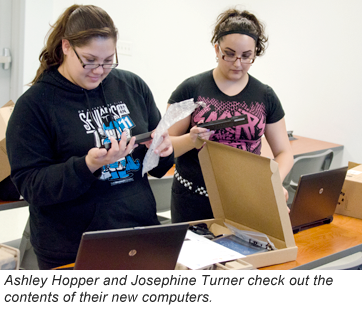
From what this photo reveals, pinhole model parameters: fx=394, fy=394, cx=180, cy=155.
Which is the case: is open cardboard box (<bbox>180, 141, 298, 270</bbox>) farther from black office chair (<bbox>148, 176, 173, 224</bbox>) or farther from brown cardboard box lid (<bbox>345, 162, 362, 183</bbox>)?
black office chair (<bbox>148, 176, 173, 224</bbox>)

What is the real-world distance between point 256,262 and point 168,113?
1.84 ft

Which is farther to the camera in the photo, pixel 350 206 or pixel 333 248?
pixel 350 206

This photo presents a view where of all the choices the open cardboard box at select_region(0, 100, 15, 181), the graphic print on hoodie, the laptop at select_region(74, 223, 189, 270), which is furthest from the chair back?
the laptop at select_region(74, 223, 189, 270)

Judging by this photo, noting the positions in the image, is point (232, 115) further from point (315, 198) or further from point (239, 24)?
point (315, 198)

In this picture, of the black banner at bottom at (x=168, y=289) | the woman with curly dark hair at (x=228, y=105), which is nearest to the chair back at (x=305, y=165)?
the woman with curly dark hair at (x=228, y=105)

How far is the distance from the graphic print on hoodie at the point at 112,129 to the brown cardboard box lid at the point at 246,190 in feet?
1.00

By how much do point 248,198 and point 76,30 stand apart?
2.63 feet

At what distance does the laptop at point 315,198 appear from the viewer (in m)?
1.62

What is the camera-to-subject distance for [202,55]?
4.27 metres

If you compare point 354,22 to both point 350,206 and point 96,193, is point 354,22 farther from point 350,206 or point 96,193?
point 96,193

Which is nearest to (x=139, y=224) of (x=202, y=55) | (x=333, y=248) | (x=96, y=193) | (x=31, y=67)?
(x=96, y=193)

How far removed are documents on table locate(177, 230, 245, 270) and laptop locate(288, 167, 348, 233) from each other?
49cm

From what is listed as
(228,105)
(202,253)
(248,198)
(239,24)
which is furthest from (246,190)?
(239,24)

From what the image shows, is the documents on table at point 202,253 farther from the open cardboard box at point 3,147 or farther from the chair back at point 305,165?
the chair back at point 305,165
